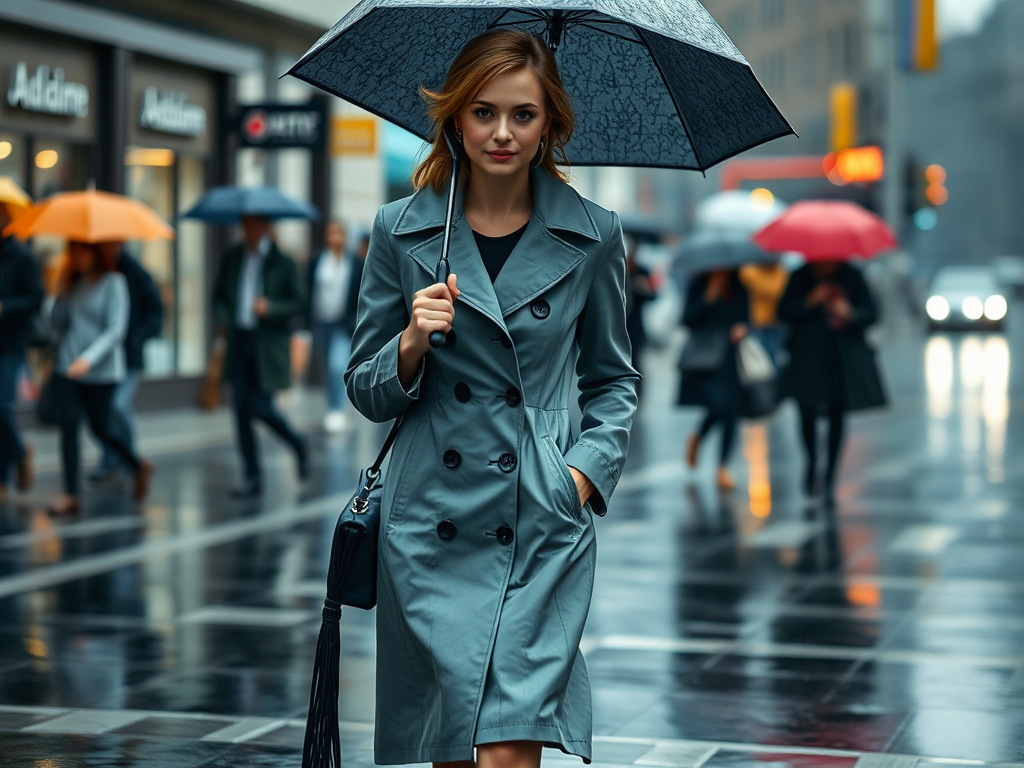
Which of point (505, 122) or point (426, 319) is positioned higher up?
point (505, 122)

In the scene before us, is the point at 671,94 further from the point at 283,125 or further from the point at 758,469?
the point at 283,125

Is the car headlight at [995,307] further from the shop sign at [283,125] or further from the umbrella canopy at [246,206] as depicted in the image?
the umbrella canopy at [246,206]

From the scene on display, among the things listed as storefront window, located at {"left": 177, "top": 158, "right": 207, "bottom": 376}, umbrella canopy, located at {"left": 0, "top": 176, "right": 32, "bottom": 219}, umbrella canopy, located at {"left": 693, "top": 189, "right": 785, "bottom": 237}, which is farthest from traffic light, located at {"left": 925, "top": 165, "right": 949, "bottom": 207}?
umbrella canopy, located at {"left": 0, "top": 176, "right": 32, "bottom": 219}

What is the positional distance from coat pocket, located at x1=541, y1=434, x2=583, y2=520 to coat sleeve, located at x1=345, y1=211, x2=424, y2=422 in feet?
0.92

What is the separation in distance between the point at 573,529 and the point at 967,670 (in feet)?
10.8

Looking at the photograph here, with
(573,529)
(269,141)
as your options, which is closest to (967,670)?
(573,529)

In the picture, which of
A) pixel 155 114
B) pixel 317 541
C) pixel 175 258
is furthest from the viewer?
pixel 175 258

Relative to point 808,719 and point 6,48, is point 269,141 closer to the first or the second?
point 6,48

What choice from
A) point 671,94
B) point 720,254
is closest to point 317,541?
point 720,254

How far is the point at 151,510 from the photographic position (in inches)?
423

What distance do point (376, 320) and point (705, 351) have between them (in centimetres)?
908

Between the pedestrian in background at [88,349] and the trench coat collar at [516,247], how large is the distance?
23.9ft

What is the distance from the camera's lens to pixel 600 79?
162 inches

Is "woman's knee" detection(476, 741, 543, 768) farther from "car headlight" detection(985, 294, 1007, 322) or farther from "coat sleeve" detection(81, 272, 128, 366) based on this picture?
"car headlight" detection(985, 294, 1007, 322)
